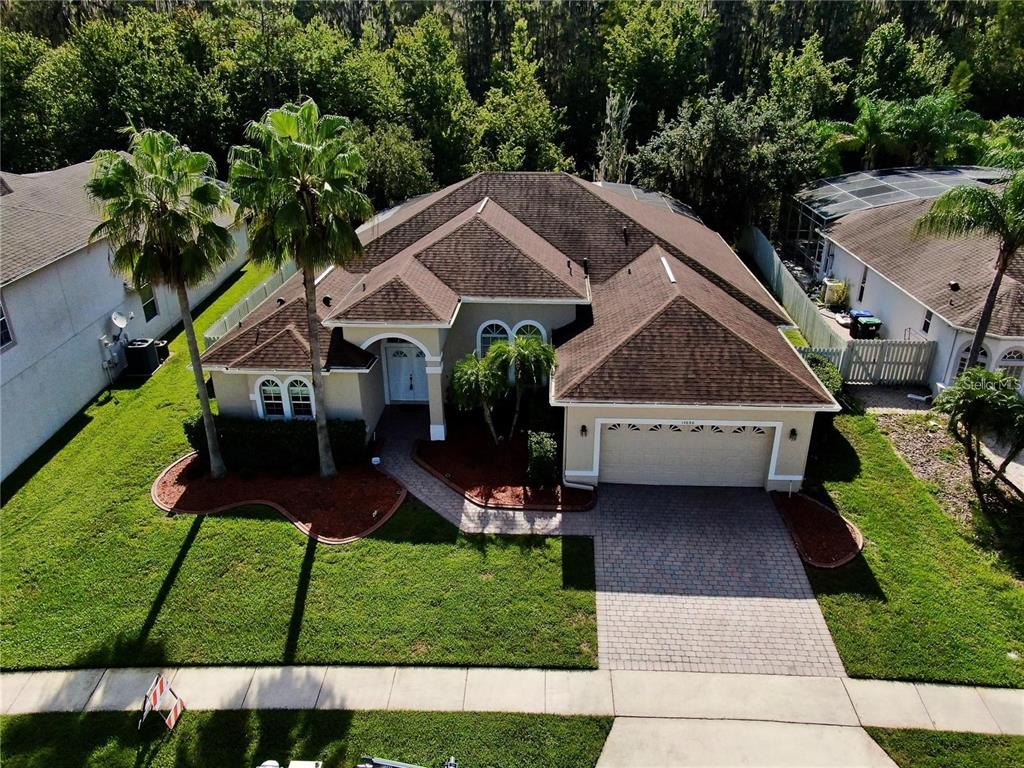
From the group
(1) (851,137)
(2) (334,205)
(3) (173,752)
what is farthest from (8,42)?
(1) (851,137)

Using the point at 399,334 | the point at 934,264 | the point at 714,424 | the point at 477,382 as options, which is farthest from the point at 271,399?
the point at 934,264

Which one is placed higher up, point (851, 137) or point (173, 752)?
point (851, 137)

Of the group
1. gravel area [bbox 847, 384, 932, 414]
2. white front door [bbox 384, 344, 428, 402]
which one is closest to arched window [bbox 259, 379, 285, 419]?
white front door [bbox 384, 344, 428, 402]

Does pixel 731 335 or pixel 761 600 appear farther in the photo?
pixel 731 335

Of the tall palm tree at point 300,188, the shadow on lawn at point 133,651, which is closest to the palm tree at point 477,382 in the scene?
the tall palm tree at point 300,188

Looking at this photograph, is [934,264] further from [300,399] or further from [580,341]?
[300,399]

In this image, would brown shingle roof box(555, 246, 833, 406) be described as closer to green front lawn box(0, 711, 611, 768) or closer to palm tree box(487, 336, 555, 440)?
palm tree box(487, 336, 555, 440)

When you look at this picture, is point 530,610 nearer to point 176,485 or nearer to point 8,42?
point 176,485
